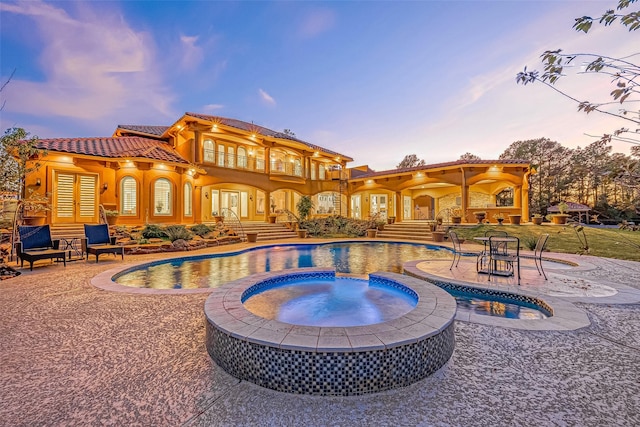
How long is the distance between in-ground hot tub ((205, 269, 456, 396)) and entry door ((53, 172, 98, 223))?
13895 mm

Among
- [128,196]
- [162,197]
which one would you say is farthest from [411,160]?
[128,196]

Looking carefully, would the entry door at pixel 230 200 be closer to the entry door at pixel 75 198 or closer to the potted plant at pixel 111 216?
the potted plant at pixel 111 216

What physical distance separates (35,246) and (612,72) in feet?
39.9

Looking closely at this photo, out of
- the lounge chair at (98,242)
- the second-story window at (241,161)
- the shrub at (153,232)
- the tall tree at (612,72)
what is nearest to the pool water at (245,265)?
the lounge chair at (98,242)

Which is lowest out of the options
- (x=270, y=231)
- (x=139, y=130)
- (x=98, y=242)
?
(x=270, y=231)

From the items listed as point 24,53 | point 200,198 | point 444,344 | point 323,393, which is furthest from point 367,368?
point 24,53

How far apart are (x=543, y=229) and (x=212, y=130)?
19620 millimetres

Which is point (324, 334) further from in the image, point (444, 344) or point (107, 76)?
point (107, 76)

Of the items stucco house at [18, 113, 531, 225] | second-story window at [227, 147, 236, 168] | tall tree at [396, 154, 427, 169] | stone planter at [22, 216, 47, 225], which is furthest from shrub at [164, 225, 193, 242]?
tall tree at [396, 154, 427, 169]

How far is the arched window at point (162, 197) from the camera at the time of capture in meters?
14.5

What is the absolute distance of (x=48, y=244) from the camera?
8.26 metres

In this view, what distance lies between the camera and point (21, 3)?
995 centimetres

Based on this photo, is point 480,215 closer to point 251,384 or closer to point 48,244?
point 251,384

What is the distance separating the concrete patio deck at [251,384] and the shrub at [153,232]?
7936mm
